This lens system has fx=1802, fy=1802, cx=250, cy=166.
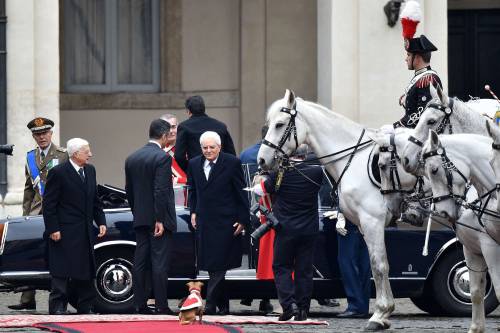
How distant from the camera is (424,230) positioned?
17.5 meters

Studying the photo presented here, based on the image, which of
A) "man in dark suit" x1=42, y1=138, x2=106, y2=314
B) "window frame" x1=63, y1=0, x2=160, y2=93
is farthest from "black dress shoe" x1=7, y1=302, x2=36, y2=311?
"window frame" x1=63, y1=0, x2=160, y2=93

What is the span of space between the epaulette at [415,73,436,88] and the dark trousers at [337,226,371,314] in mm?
1817

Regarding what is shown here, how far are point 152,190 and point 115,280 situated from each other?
3.92ft

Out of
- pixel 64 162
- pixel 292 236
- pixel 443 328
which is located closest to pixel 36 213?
pixel 64 162

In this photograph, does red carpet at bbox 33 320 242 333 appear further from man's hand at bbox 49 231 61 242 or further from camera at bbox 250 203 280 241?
man's hand at bbox 49 231 61 242

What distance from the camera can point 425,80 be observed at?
16250 millimetres

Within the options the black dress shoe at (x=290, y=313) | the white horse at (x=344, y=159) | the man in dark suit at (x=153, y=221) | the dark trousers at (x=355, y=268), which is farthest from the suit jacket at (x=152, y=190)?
the dark trousers at (x=355, y=268)

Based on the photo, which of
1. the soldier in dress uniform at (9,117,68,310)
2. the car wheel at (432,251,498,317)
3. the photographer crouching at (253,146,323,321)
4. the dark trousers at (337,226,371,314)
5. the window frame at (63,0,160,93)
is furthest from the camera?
the window frame at (63,0,160,93)

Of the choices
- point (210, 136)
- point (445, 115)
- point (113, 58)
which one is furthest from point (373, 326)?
point (113, 58)

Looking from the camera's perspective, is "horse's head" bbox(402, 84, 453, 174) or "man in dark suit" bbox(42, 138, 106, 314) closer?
"horse's head" bbox(402, 84, 453, 174)

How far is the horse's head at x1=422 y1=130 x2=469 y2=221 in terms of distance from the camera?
14109 millimetres

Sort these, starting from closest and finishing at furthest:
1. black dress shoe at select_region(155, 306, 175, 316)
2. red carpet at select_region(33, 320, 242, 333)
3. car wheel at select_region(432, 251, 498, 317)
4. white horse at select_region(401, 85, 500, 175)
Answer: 1. red carpet at select_region(33, 320, 242, 333)
2. white horse at select_region(401, 85, 500, 175)
3. black dress shoe at select_region(155, 306, 175, 316)
4. car wheel at select_region(432, 251, 498, 317)

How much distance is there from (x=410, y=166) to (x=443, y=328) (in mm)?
1971

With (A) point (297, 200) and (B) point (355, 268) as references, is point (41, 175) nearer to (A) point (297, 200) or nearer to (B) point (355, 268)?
(A) point (297, 200)
